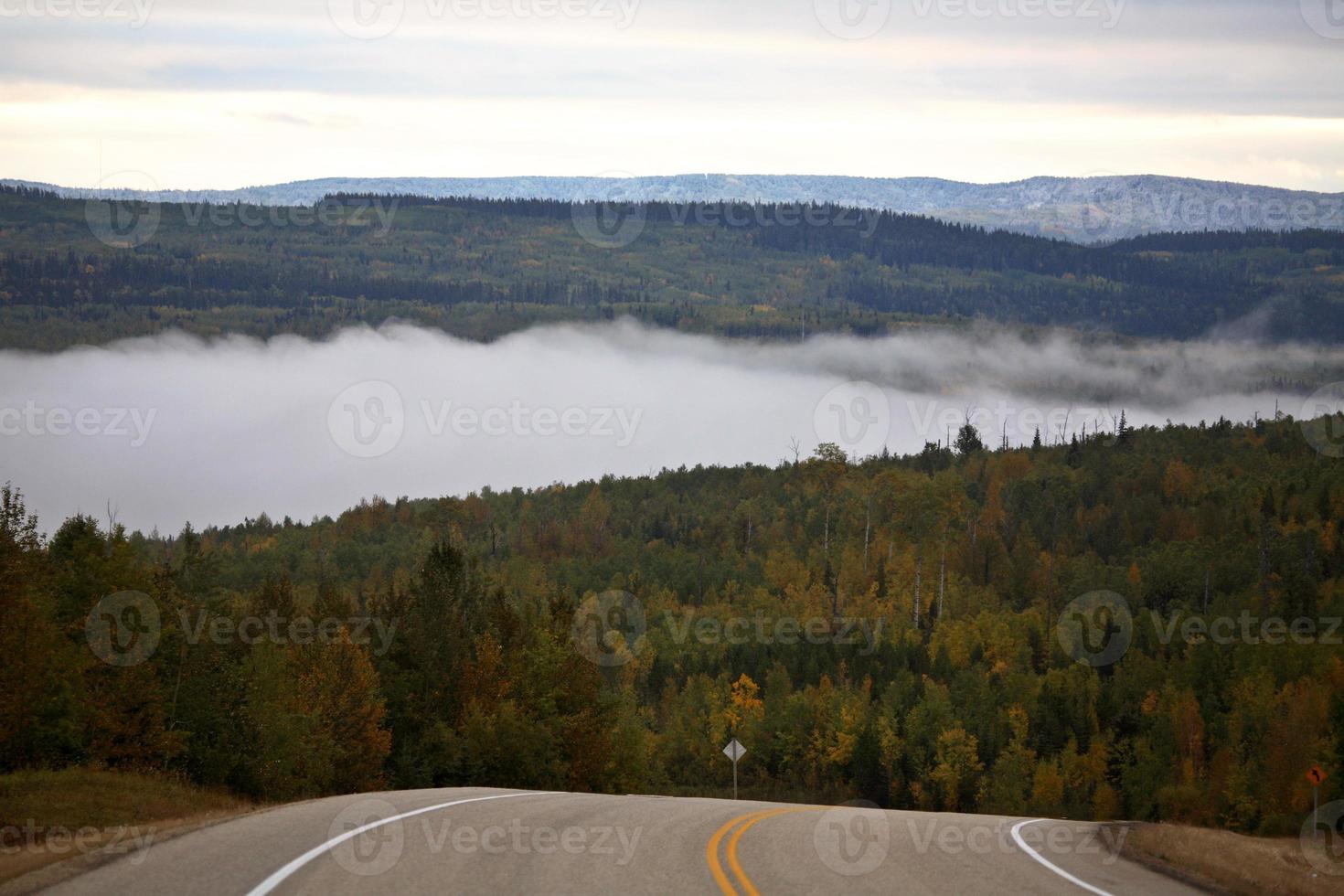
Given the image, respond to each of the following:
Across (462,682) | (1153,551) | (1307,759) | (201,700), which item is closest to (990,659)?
(1153,551)

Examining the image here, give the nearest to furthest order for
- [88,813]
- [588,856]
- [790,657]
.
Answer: [588,856] < [88,813] < [790,657]

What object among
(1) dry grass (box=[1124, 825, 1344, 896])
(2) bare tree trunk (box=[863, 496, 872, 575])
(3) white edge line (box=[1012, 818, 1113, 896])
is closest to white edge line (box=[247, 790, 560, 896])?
(3) white edge line (box=[1012, 818, 1113, 896])

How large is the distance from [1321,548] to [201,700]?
5694 inches

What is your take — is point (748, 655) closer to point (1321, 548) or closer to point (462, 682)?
point (1321, 548)

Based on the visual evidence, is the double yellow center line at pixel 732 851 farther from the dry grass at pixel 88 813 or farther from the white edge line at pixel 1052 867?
the dry grass at pixel 88 813

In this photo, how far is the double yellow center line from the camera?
1773 centimetres

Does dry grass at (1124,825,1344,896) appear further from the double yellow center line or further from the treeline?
the treeline

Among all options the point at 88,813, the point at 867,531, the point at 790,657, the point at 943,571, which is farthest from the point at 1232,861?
the point at 867,531

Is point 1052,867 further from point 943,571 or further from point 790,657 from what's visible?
point 943,571

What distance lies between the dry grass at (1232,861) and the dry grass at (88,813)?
1466 cm

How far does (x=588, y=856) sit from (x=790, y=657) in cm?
11971

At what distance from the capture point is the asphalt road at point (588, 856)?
16969 millimetres

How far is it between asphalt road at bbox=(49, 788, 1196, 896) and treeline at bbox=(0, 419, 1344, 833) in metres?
12.6

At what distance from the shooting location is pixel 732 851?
2078 cm
